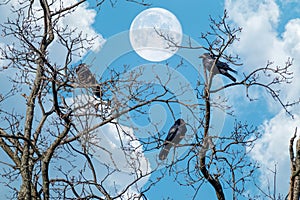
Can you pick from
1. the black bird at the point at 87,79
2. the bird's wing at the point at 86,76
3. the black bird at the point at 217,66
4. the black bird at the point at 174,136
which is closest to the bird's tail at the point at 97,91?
the black bird at the point at 87,79

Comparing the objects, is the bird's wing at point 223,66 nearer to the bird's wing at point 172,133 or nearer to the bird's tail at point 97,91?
the bird's wing at point 172,133

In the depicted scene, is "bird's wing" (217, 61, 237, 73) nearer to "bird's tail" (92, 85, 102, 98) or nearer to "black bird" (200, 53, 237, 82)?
"black bird" (200, 53, 237, 82)

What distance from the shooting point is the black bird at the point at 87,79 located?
5.55 m

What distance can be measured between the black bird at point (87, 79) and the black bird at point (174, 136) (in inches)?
38.8

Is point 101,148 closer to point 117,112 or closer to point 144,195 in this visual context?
point 117,112

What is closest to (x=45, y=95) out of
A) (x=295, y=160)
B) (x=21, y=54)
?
(x=21, y=54)

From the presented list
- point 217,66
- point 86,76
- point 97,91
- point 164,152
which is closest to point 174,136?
point 164,152

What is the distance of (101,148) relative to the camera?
5.66 m

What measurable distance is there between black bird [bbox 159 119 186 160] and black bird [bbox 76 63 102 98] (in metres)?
0.99

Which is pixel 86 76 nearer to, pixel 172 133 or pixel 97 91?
pixel 97 91

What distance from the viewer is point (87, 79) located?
5836mm

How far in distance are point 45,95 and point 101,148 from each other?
5.68ft

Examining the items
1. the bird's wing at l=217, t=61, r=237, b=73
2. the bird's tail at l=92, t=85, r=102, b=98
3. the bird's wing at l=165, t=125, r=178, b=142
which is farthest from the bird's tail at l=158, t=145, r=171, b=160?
the bird's wing at l=217, t=61, r=237, b=73

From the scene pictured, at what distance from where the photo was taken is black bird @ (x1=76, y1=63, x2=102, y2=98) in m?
5.55
